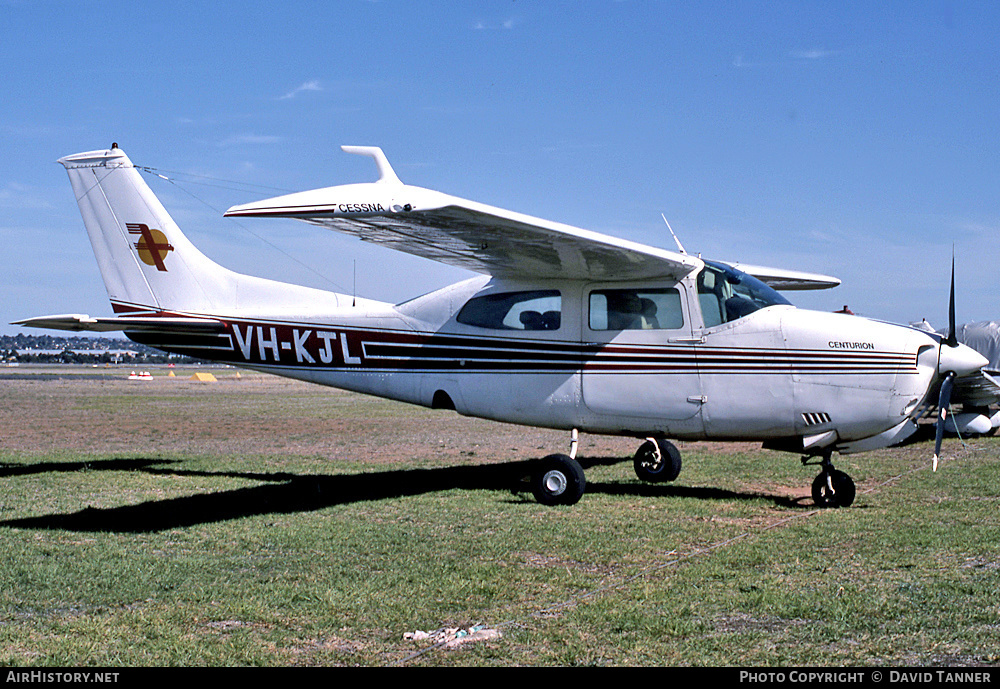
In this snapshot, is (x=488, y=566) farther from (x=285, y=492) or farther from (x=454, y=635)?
(x=285, y=492)

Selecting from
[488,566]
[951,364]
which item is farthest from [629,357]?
[488,566]

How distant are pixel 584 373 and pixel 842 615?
215 inches

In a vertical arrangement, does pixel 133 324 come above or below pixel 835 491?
above

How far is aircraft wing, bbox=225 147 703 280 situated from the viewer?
8.17 meters

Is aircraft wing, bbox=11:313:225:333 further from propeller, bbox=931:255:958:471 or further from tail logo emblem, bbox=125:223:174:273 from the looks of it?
propeller, bbox=931:255:958:471

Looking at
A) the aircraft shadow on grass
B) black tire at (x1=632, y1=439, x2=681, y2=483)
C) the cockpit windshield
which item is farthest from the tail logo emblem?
the cockpit windshield

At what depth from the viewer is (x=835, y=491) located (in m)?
9.93

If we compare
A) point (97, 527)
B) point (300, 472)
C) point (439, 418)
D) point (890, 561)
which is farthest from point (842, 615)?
point (439, 418)

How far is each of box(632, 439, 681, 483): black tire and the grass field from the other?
0.34 metres

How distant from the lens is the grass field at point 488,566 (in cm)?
492

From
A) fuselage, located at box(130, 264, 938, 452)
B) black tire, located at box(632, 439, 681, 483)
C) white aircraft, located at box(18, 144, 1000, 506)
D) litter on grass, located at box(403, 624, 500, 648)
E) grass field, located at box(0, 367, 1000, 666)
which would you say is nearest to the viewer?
grass field, located at box(0, 367, 1000, 666)

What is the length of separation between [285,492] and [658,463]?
16.0 feet

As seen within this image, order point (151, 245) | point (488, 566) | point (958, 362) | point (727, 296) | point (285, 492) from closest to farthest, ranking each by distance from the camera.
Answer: point (488, 566) < point (958, 362) < point (727, 296) < point (285, 492) < point (151, 245)

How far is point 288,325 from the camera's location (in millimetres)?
12523
